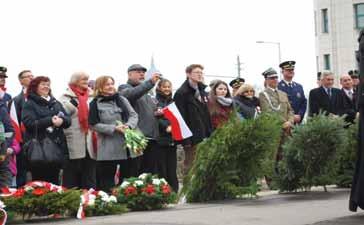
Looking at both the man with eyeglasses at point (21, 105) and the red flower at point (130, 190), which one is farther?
the man with eyeglasses at point (21, 105)

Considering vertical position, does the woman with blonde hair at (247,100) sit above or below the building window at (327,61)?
below

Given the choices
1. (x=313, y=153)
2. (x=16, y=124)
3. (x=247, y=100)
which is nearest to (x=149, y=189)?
(x=16, y=124)

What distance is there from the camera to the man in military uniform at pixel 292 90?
14141mm

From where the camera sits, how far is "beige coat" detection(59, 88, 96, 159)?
1085 centimetres

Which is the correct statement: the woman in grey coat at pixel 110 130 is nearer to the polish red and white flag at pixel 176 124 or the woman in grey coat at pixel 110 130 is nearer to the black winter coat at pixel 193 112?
the polish red and white flag at pixel 176 124

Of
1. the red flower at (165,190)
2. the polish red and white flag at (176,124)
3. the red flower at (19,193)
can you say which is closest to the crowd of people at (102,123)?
the polish red and white flag at (176,124)

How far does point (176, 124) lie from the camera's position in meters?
11.7

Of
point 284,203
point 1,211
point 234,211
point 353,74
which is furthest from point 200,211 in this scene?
point 353,74

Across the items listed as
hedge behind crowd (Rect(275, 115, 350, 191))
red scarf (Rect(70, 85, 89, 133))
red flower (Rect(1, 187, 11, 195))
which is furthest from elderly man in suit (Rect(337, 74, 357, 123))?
red flower (Rect(1, 187, 11, 195))

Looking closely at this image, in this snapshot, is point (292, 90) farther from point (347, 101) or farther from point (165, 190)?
point (165, 190)

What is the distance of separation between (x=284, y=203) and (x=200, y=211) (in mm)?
1371

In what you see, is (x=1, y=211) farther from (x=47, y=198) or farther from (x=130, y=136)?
(x=130, y=136)

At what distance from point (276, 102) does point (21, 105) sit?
4.42m

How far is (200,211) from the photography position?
9141mm
